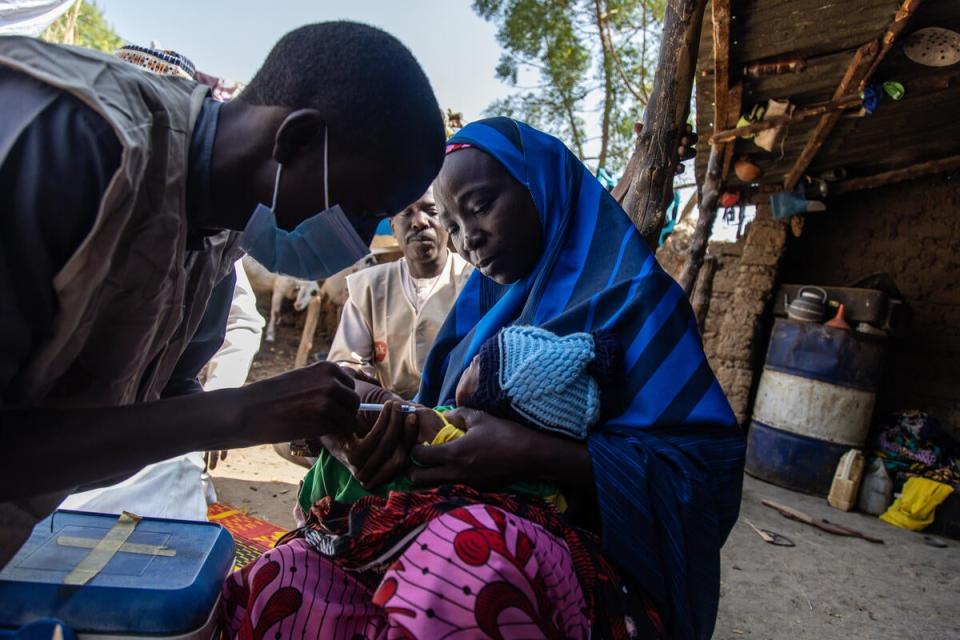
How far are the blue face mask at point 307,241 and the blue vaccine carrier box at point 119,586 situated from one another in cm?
71

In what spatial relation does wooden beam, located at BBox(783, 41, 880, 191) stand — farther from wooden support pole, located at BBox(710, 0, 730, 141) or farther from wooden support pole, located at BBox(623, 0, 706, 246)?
wooden support pole, located at BBox(623, 0, 706, 246)

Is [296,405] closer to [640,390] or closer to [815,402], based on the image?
[640,390]

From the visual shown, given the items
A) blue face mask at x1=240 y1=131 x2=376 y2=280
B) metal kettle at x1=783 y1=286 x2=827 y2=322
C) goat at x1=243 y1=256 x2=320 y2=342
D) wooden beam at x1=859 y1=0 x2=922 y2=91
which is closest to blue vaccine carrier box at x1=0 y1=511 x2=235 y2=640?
blue face mask at x1=240 y1=131 x2=376 y2=280

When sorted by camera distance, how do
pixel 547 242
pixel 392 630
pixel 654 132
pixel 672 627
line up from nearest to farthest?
pixel 392 630
pixel 672 627
pixel 547 242
pixel 654 132

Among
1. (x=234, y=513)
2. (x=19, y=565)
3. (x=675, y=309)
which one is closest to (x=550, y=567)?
(x=675, y=309)

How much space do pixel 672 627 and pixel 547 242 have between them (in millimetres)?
1078

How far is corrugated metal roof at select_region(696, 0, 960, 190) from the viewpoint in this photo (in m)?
4.12

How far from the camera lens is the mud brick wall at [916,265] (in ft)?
20.7

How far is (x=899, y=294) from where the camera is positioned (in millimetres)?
6652

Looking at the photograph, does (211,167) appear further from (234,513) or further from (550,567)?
(234,513)

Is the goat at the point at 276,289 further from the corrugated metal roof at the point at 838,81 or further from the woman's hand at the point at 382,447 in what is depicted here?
the woman's hand at the point at 382,447

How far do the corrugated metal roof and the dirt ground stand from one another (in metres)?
3.63

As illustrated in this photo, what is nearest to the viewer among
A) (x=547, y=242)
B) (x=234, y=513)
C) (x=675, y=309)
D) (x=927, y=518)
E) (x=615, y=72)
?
(x=675, y=309)

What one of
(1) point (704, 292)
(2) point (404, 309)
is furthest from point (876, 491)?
(2) point (404, 309)
